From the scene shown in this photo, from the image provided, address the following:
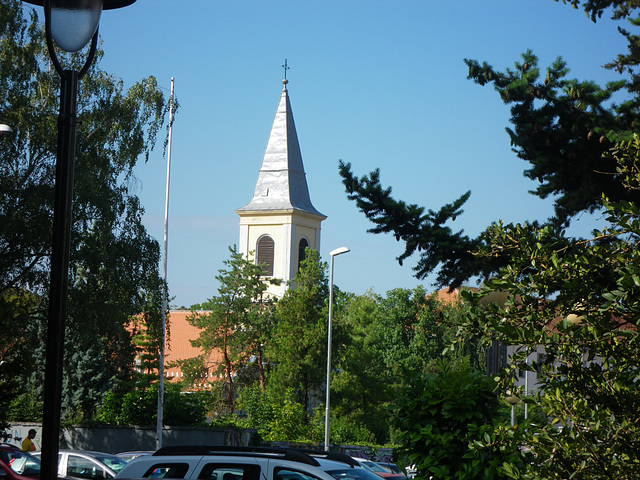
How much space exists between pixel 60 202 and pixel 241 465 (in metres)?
5.93

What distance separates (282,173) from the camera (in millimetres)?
79250

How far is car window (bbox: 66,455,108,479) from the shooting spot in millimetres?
18344

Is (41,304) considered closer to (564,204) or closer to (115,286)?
(115,286)

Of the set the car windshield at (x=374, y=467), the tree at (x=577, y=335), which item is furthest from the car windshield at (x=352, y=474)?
the car windshield at (x=374, y=467)

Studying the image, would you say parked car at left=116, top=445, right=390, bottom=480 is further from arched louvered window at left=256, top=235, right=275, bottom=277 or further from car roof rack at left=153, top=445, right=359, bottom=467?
arched louvered window at left=256, top=235, right=275, bottom=277

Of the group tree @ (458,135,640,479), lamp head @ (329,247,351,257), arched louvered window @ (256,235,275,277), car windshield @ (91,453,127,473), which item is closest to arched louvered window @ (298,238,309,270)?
arched louvered window @ (256,235,275,277)

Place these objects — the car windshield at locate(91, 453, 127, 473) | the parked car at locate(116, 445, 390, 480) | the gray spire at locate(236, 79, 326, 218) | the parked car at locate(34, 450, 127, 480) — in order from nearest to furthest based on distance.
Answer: the parked car at locate(116, 445, 390, 480) < the parked car at locate(34, 450, 127, 480) < the car windshield at locate(91, 453, 127, 473) < the gray spire at locate(236, 79, 326, 218)

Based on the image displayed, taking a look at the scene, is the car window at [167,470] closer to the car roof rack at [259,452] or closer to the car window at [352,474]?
the car roof rack at [259,452]

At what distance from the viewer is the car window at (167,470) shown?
34.7 feet

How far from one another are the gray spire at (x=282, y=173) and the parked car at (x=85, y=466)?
59.8 m

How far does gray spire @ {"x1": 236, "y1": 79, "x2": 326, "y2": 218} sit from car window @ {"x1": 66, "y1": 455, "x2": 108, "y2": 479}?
5986cm

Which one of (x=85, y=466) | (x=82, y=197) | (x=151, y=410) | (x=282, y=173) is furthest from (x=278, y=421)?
(x=282, y=173)

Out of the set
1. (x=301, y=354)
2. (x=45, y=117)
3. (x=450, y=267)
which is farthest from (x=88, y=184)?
(x=301, y=354)

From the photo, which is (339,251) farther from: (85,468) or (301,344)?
(85,468)
